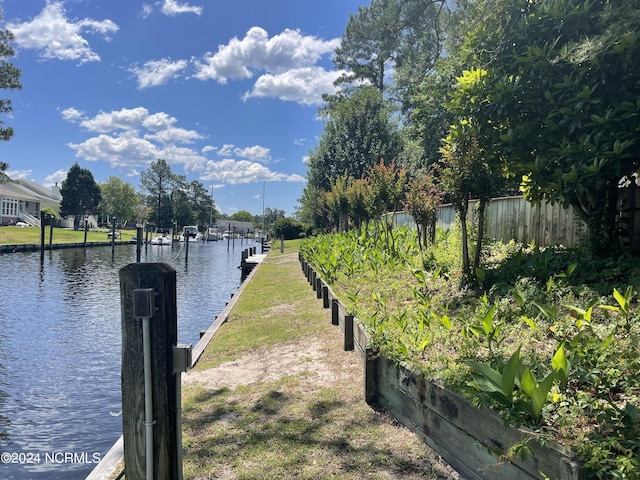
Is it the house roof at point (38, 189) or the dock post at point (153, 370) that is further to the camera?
the house roof at point (38, 189)

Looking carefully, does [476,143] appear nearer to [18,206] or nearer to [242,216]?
[18,206]

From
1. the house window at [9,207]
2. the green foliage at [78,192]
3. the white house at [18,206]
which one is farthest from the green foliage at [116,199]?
the house window at [9,207]

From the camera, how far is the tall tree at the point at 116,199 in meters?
79.5

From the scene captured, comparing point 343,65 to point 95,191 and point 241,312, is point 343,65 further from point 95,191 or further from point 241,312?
point 95,191

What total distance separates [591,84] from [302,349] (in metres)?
4.87

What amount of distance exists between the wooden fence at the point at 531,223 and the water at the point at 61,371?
707 cm

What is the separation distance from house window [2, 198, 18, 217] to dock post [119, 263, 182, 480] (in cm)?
7375

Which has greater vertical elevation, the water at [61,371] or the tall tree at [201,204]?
the tall tree at [201,204]

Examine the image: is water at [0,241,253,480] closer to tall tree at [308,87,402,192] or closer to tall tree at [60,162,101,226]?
tall tree at [308,87,402,192]

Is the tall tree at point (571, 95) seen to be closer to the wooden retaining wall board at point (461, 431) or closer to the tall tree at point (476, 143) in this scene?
the tall tree at point (476, 143)

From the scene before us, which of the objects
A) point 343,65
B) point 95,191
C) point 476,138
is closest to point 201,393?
point 476,138

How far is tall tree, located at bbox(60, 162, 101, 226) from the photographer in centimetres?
7044

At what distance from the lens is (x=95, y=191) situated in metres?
74.1

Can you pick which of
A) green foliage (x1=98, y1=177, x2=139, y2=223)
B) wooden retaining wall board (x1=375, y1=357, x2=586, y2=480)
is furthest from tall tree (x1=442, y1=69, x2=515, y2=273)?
green foliage (x1=98, y1=177, x2=139, y2=223)
